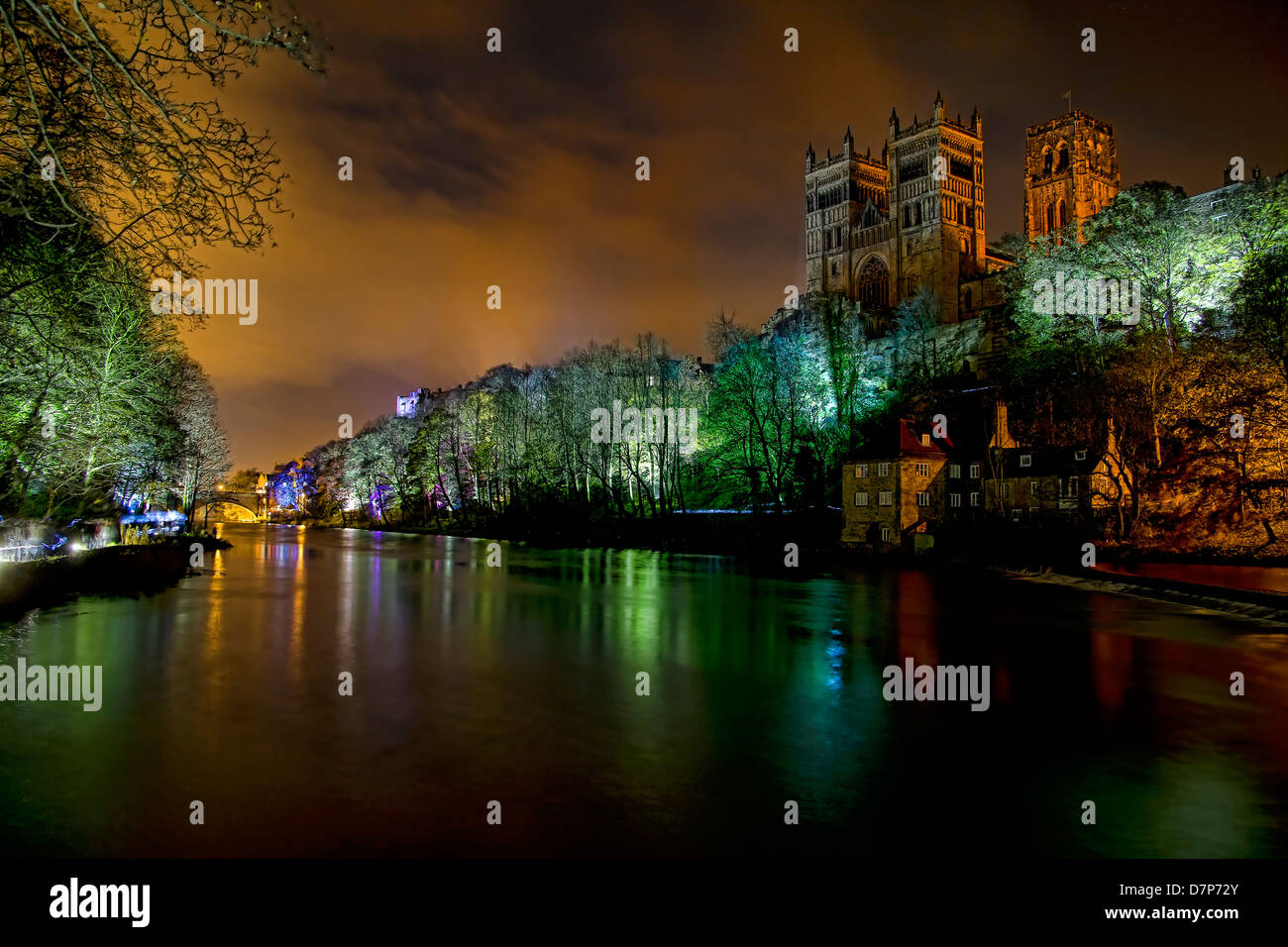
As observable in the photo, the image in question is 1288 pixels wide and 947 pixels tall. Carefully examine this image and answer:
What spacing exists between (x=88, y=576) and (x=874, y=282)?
122m

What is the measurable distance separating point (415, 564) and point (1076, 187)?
429 ft

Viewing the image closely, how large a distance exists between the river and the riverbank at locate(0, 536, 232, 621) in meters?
2.22

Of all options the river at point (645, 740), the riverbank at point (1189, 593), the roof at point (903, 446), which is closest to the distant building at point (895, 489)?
the roof at point (903, 446)

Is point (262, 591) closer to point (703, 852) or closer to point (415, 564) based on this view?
point (415, 564)

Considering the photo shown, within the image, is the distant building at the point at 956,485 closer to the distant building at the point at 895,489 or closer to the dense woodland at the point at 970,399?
the distant building at the point at 895,489

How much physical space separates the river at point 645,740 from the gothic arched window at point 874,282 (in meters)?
111

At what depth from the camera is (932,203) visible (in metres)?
124

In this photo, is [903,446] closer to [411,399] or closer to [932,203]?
[932,203]

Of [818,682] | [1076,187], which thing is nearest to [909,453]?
[818,682]

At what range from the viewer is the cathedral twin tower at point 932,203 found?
123188 mm

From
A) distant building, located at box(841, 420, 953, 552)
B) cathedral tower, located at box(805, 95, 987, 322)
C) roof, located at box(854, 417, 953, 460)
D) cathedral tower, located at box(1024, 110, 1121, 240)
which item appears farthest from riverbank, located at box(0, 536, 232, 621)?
cathedral tower, located at box(1024, 110, 1121, 240)

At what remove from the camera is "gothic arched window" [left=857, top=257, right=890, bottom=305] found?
423 ft

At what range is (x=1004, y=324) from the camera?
88250mm

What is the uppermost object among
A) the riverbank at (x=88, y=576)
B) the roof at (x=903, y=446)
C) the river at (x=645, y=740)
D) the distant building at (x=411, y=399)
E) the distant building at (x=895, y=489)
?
the distant building at (x=411, y=399)
